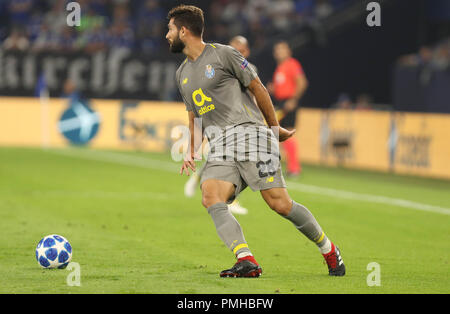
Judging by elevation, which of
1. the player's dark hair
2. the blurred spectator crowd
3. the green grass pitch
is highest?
the blurred spectator crowd

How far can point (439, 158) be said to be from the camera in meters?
18.8

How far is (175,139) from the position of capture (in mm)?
24297

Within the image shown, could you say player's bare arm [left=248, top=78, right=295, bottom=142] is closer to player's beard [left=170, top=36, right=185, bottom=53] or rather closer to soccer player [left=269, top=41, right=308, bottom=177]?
player's beard [left=170, top=36, right=185, bottom=53]

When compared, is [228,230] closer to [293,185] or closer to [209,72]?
[209,72]

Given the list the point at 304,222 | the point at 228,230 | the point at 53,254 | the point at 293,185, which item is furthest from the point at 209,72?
the point at 293,185

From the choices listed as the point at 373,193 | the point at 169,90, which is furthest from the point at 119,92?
the point at 373,193

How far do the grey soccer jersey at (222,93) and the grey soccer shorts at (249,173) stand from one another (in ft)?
0.34

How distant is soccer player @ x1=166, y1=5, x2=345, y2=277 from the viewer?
7.34 m

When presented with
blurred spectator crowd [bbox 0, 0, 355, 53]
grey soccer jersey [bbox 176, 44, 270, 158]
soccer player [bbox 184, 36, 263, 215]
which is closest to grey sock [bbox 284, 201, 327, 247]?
grey soccer jersey [bbox 176, 44, 270, 158]

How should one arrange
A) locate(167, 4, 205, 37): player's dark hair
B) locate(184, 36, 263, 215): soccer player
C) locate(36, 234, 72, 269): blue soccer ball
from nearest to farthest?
1. locate(167, 4, 205, 37): player's dark hair
2. locate(36, 234, 72, 269): blue soccer ball
3. locate(184, 36, 263, 215): soccer player

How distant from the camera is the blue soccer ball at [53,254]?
309 inches

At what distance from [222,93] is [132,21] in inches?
897

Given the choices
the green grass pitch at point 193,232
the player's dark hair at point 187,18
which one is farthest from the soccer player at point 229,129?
the green grass pitch at point 193,232

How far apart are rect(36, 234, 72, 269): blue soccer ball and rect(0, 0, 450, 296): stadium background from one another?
0.41 ft
